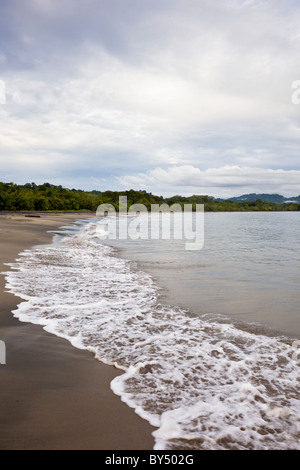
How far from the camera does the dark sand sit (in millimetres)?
2521

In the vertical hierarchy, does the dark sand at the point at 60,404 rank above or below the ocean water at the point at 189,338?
above

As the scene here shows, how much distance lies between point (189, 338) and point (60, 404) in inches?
99.5

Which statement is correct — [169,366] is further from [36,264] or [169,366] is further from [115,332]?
[36,264]

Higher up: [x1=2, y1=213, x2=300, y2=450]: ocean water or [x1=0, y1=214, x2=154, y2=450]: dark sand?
[x1=0, y1=214, x2=154, y2=450]: dark sand

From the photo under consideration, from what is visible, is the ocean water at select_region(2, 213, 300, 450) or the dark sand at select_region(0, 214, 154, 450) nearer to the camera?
the dark sand at select_region(0, 214, 154, 450)

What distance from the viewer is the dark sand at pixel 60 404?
2521 mm

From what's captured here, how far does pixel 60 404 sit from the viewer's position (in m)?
3.00

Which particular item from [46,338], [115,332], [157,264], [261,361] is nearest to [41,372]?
[46,338]

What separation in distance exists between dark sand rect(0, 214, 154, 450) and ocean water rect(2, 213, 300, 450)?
Answer: 19 centimetres

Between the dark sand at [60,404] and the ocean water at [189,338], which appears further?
the ocean water at [189,338]

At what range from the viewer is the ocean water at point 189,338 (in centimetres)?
288

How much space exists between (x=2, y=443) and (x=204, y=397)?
2029 mm

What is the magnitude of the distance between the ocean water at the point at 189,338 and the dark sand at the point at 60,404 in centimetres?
19
